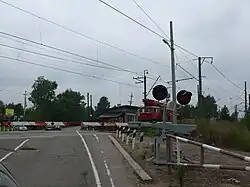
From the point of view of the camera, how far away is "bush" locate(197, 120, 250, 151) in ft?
100

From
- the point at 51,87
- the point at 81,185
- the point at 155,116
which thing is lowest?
the point at 81,185

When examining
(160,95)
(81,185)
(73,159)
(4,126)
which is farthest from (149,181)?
(4,126)

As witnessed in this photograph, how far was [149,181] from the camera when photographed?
12.1 metres

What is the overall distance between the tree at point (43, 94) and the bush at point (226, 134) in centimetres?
9599

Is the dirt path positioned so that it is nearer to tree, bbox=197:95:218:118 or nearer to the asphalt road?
the asphalt road

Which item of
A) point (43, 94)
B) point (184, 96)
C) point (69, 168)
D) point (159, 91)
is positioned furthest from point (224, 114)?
point (43, 94)

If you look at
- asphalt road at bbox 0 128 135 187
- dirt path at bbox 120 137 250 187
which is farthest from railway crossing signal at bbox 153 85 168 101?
asphalt road at bbox 0 128 135 187

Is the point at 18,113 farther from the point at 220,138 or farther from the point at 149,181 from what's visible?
the point at 149,181

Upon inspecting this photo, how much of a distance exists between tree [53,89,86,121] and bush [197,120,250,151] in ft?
302

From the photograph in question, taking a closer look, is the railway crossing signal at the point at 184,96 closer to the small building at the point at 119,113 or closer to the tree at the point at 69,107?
the small building at the point at 119,113

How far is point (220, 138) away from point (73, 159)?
1653 cm

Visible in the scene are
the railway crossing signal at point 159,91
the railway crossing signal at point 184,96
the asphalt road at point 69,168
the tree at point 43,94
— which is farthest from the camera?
the tree at point 43,94

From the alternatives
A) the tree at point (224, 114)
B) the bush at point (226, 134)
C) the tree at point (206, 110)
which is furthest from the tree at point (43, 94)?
the bush at point (226, 134)

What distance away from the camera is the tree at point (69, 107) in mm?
124562
